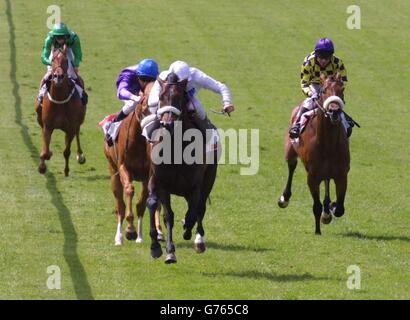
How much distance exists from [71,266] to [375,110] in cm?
1779

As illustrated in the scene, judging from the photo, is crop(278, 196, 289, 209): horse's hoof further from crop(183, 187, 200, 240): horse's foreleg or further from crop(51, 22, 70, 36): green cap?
crop(51, 22, 70, 36): green cap

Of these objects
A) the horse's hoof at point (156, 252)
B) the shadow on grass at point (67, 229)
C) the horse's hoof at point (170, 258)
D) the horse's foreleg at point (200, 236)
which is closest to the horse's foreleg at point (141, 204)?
the shadow on grass at point (67, 229)

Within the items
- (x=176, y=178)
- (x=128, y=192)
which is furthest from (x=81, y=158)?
(x=176, y=178)

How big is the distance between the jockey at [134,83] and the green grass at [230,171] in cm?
185

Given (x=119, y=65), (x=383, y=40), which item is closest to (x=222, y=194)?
(x=119, y=65)

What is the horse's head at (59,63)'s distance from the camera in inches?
765

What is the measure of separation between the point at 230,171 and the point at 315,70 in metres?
5.23

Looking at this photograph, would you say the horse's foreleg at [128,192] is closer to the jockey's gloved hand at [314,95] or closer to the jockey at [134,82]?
the jockey at [134,82]

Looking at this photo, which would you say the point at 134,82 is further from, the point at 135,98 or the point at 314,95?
the point at 314,95

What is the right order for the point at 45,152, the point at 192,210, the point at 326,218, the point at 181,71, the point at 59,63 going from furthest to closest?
the point at 45,152 → the point at 59,63 → the point at 326,218 → the point at 192,210 → the point at 181,71

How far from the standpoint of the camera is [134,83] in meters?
15.2

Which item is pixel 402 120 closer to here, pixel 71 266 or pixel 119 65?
pixel 119 65

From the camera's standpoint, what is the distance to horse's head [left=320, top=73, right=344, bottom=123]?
14945mm
